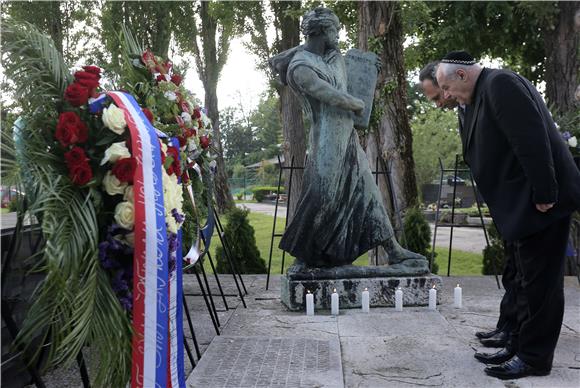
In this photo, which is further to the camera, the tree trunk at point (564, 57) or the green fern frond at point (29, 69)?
the tree trunk at point (564, 57)

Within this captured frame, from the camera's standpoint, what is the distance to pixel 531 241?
320 centimetres

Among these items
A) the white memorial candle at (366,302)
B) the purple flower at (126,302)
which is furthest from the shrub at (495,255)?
the purple flower at (126,302)

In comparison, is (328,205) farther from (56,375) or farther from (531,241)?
(56,375)

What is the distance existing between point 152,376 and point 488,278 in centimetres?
521

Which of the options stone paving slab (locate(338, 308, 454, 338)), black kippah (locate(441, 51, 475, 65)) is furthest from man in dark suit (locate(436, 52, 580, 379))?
stone paving slab (locate(338, 308, 454, 338))

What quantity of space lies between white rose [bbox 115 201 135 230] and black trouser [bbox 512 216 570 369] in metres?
2.18

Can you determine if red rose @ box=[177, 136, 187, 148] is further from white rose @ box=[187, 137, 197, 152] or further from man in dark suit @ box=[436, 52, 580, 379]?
man in dark suit @ box=[436, 52, 580, 379]

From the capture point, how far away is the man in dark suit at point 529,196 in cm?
306

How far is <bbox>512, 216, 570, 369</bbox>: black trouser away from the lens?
3170 millimetres

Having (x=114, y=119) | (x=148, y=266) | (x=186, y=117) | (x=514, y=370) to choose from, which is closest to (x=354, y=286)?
(x=514, y=370)

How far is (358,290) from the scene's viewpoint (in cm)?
509

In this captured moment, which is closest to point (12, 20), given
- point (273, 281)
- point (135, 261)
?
point (135, 261)

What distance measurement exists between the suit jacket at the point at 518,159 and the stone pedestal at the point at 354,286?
191 centimetres

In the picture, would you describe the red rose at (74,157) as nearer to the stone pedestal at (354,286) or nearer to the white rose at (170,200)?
the white rose at (170,200)
